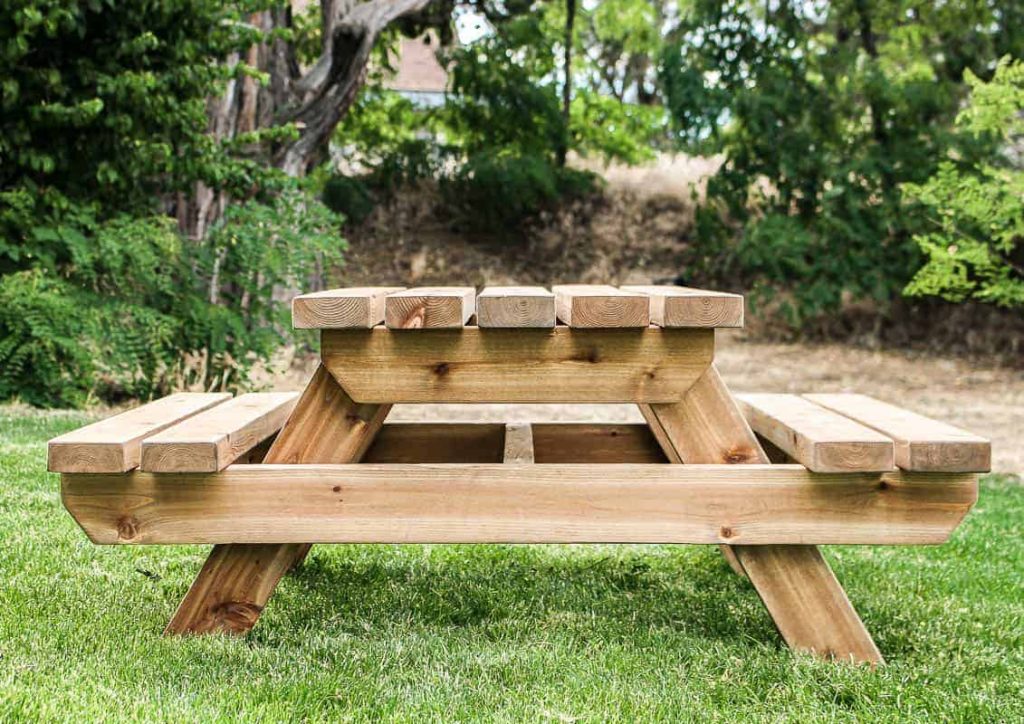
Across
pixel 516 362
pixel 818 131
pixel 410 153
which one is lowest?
pixel 516 362

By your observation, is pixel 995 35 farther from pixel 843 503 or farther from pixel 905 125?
pixel 843 503

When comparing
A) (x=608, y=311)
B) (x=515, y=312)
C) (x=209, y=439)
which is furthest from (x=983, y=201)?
(x=209, y=439)

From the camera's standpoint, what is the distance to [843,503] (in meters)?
2.33

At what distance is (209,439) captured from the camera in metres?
2.24

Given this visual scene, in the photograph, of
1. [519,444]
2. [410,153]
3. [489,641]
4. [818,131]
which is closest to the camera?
[489,641]

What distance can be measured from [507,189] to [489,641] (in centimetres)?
1260

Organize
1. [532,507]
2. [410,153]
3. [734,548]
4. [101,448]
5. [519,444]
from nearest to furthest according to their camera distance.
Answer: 1. [101,448]
2. [532,507]
3. [734,548]
4. [519,444]
5. [410,153]

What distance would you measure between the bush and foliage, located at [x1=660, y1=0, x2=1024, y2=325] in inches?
89.6

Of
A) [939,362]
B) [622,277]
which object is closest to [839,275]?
[939,362]

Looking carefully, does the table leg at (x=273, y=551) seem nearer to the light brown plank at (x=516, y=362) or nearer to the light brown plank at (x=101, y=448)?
the light brown plank at (x=516, y=362)

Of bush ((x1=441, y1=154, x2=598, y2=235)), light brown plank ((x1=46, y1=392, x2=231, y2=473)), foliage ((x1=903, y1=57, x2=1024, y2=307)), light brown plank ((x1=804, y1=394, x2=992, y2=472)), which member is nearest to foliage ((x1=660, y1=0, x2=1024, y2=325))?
foliage ((x1=903, y1=57, x2=1024, y2=307))

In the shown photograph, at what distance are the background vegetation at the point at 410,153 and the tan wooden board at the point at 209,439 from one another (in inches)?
184

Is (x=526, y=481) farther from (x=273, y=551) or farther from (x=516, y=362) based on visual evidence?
(x=273, y=551)

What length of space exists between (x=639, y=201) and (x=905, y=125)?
460cm
